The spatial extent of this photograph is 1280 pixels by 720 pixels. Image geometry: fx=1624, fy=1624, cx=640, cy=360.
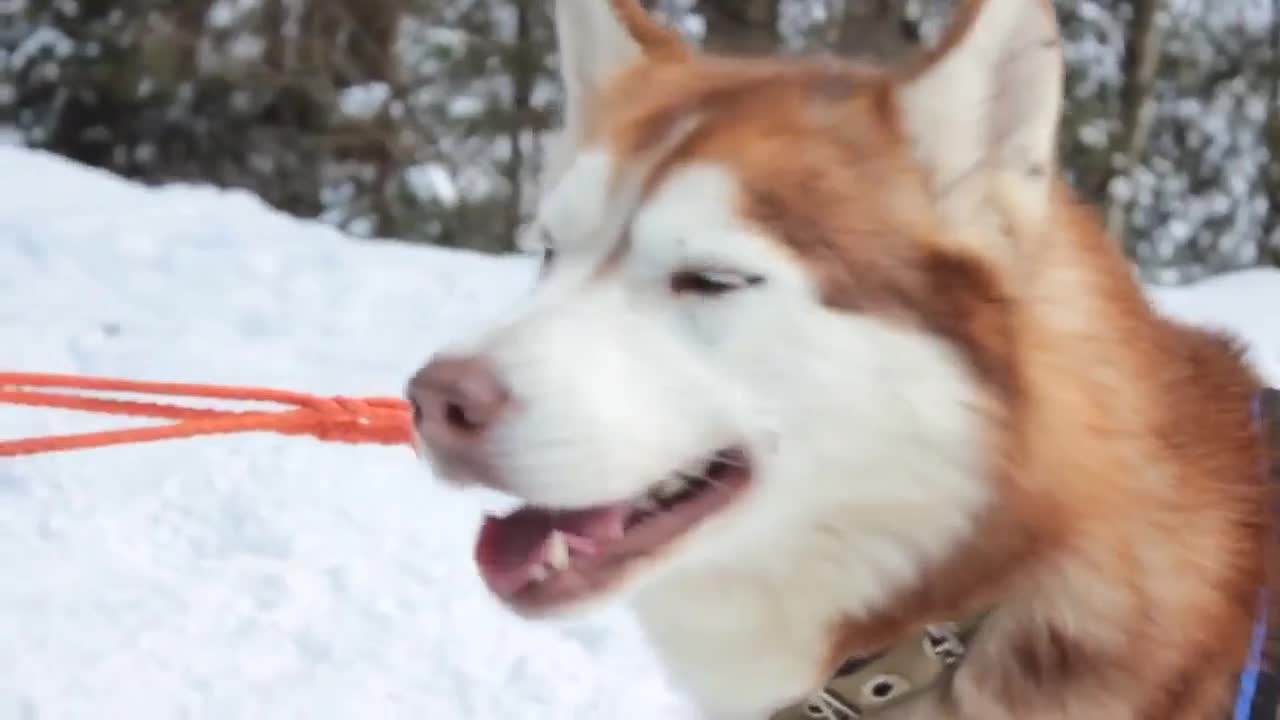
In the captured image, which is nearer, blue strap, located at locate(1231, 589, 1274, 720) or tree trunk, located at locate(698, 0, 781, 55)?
blue strap, located at locate(1231, 589, 1274, 720)

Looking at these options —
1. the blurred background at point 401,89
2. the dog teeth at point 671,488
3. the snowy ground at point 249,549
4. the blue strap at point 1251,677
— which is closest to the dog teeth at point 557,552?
the dog teeth at point 671,488

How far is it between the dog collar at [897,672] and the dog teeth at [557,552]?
346mm

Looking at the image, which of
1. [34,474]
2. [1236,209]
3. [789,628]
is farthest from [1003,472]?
[1236,209]

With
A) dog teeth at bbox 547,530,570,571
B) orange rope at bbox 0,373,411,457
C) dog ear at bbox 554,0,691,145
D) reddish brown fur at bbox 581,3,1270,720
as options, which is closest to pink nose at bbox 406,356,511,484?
dog teeth at bbox 547,530,570,571

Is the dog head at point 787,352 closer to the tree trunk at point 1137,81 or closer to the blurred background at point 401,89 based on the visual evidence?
the blurred background at point 401,89

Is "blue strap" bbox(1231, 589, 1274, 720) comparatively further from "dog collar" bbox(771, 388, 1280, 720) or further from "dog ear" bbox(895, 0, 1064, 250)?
"dog ear" bbox(895, 0, 1064, 250)

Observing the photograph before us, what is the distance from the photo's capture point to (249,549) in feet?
12.8

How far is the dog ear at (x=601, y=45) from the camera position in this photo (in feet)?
7.37

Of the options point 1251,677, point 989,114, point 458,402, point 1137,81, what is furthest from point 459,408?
point 1137,81

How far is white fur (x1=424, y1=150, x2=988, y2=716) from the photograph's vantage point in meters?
1.75

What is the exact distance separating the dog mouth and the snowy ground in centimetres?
A: 137

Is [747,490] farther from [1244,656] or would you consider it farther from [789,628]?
[1244,656]

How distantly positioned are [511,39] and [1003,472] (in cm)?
892

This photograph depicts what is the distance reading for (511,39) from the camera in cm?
1036
